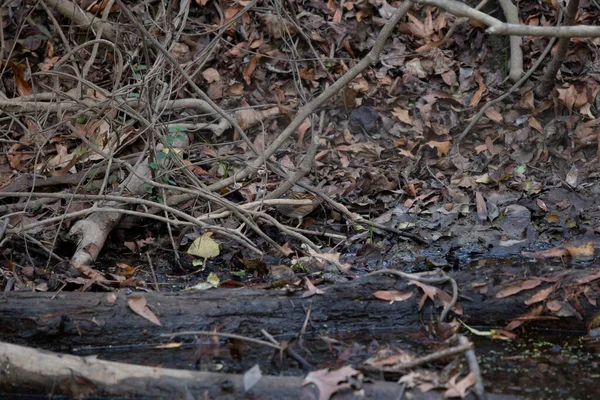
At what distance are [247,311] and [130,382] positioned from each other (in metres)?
0.83

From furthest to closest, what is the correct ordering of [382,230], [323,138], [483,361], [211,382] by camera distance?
[323,138] → [382,230] → [483,361] → [211,382]

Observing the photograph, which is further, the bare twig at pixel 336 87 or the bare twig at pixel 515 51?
the bare twig at pixel 515 51

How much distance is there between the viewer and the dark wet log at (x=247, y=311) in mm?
3844

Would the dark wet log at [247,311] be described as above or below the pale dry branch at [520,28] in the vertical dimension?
below

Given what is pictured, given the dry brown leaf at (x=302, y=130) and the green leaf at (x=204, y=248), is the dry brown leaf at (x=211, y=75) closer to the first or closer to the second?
the dry brown leaf at (x=302, y=130)

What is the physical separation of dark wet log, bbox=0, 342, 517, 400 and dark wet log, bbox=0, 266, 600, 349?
459mm

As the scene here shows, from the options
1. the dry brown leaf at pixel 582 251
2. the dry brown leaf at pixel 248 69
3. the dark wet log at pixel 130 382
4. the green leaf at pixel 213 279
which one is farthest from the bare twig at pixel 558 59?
the dark wet log at pixel 130 382

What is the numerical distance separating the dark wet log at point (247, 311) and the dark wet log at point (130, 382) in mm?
459

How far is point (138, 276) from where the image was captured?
5023 mm

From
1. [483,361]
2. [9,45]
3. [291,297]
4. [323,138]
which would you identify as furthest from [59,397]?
[9,45]

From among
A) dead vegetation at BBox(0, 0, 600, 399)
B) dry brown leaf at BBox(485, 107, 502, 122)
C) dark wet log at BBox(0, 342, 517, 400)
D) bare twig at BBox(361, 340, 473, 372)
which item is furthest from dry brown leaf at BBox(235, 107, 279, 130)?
bare twig at BBox(361, 340, 473, 372)

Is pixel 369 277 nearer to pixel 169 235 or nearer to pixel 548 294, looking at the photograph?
pixel 548 294

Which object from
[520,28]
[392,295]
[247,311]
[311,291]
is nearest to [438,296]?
[392,295]

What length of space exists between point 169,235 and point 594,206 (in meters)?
3.08
